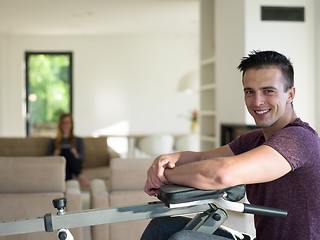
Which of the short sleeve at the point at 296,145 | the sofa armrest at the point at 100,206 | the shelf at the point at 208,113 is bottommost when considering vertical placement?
the sofa armrest at the point at 100,206

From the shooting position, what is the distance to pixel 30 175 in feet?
8.67

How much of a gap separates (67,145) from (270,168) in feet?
13.8

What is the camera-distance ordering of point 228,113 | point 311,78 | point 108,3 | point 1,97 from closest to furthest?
point 311,78
point 228,113
point 108,3
point 1,97

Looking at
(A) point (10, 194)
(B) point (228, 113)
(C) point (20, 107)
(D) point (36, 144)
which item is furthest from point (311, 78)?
(C) point (20, 107)

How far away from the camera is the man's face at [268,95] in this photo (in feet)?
5.00

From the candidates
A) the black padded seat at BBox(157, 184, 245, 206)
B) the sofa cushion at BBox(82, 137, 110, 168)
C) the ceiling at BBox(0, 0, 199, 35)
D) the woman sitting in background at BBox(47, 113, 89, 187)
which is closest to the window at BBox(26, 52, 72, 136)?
the ceiling at BBox(0, 0, 199, 35)

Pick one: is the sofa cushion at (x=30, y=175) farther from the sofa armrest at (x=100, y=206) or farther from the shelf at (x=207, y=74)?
the shelf at (x=207, y=74)

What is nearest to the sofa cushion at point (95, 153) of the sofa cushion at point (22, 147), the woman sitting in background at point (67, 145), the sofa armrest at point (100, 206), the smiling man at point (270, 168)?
the woman sitting in background at point (67, 145)

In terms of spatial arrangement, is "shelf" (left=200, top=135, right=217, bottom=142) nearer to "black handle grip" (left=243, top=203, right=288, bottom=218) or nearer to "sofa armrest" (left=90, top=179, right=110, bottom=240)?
"sofa armrest" (left=90, top=179, right=110, bottom=240)

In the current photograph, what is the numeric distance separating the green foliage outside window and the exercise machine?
9.83 metres

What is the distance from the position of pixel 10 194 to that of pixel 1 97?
848 cm

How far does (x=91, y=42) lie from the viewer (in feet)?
35.3

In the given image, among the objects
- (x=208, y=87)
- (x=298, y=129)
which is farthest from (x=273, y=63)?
(x=208, y=87)

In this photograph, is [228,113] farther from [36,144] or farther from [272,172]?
[272,172]
